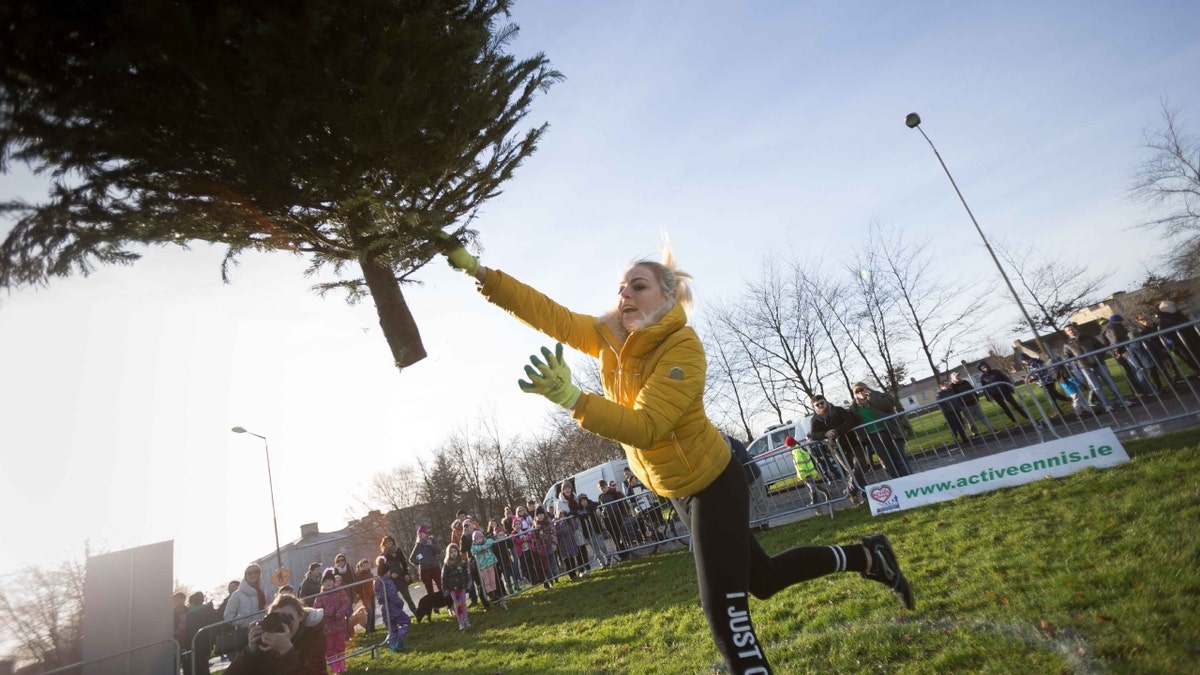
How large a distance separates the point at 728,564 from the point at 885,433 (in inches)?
333

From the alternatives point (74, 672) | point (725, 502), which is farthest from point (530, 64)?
point (74, 672)

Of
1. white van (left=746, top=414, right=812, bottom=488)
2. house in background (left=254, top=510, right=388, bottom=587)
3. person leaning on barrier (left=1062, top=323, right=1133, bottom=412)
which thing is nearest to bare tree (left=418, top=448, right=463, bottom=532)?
house in background (left=254, top=510, right=388, bottom=587)

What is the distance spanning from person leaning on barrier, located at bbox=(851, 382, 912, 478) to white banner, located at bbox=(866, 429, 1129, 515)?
1.06 m

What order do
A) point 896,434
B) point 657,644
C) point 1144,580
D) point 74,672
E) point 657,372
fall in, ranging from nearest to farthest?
point 657,372 → point 1144,580 → point 657,644 → point 74,672 → point 896,434

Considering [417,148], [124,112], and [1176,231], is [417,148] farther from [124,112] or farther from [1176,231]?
[1176,231]

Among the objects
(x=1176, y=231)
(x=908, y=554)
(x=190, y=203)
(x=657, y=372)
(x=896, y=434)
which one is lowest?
(x=908, y=554)

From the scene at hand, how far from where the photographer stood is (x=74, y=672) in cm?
719

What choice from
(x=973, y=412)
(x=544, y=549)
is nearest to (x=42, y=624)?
(x=544, y=549)

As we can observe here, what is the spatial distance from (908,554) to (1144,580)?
7.75ft

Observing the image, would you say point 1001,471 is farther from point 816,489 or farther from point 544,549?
point 544,549

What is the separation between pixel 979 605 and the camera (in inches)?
143

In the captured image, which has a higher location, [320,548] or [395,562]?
[320,548]

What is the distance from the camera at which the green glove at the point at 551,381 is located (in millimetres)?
2090

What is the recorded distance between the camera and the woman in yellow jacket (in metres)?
2.20
